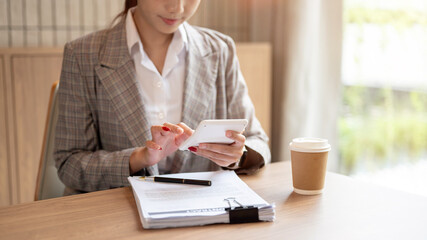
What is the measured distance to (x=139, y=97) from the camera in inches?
57.2

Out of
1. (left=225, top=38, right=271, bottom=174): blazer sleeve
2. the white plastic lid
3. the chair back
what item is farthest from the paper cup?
the chair back

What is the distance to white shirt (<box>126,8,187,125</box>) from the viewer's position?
152 cm

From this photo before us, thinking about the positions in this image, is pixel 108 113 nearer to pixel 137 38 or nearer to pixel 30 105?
pixel 137 38

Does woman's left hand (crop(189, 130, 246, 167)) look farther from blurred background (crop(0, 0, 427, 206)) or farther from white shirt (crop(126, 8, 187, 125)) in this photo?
blurred background (crop(0, 0, 427, 206))

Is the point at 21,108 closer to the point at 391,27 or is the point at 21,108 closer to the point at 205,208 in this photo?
the point at 205,208

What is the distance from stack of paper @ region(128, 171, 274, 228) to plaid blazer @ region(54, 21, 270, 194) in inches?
8.1

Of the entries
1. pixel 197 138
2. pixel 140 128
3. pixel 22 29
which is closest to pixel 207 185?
pixel 197 138

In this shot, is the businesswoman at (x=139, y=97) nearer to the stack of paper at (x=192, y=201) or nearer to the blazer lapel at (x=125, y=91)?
the blazer lapel at (x=125, y=91)

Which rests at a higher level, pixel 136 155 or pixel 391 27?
pixel 391 27

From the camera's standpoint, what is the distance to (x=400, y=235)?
0.92 metres

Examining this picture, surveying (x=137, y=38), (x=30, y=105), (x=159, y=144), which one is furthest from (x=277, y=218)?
(x=30, y=105)

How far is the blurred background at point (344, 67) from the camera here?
2.56m

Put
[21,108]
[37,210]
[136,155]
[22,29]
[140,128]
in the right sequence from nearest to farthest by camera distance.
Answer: [37,210] → [136,155] → [140,128] → [21,108] → [22,29]

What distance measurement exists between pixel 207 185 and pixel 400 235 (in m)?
0.45
